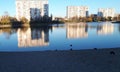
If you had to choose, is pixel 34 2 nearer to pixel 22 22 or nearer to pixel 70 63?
pixel 22 22

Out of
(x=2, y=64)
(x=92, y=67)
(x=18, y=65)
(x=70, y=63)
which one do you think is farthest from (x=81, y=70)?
(x=2, y=64)

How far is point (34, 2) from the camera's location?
95.4 metres

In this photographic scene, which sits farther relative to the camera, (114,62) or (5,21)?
(5,21)

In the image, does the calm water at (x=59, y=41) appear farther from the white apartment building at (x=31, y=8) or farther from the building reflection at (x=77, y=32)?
the white apartment building at (x=31, y=8)

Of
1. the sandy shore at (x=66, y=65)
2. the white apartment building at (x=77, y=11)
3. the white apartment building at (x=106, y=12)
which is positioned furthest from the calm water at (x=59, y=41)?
the white apartment building at (x=106, y=12)

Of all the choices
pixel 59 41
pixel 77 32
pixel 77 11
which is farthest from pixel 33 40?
pixel 77 11

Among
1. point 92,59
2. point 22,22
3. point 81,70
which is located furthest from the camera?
point 22,22

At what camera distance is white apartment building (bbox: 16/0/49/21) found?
8876cm

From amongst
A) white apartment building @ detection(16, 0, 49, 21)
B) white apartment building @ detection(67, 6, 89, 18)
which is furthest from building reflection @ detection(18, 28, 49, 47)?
white apartment building @ detection(67, 6, 89, 18)

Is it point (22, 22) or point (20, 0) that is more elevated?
point (20, 0)

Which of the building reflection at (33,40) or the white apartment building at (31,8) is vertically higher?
the white apartment building at (31,8)

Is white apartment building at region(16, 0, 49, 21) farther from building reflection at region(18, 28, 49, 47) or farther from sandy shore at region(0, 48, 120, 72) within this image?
sandy shore at region(0, 48, 120, 72)

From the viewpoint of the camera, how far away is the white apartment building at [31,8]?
88.8m

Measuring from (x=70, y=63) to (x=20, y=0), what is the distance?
90.8m
